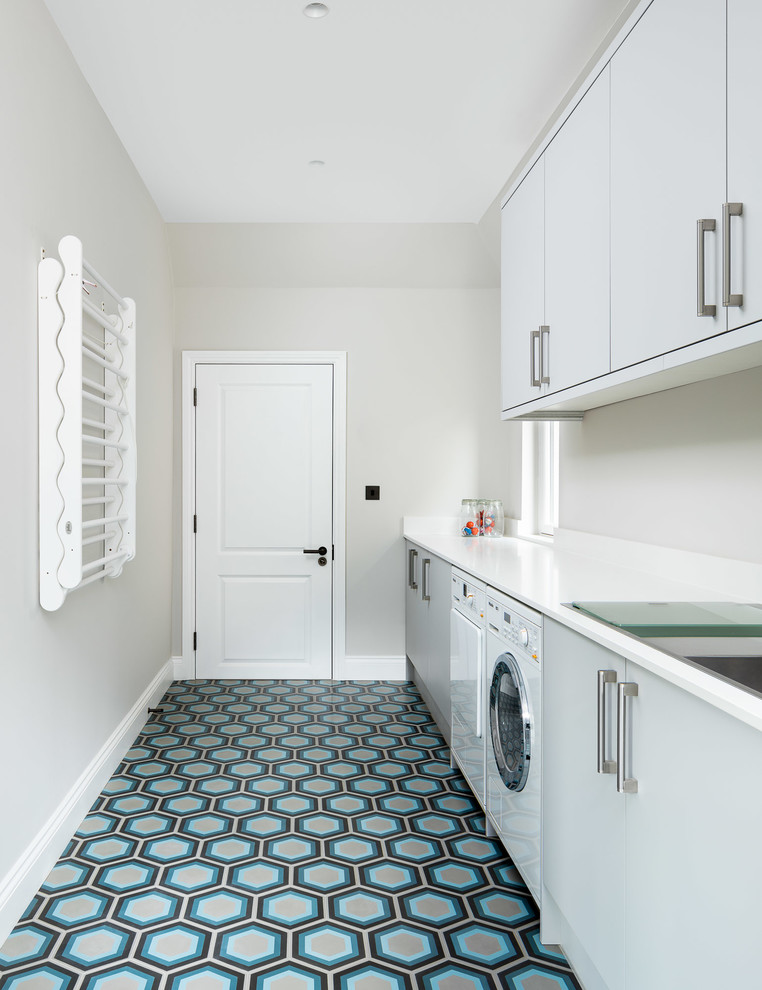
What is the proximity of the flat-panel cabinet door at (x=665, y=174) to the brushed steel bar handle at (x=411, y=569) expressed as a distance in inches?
87.4

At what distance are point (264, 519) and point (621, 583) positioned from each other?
8.43 feet

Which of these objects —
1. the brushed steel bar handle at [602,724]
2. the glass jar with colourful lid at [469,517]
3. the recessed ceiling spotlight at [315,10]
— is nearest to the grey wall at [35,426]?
the recessed ceiling spotlight at [315,10]

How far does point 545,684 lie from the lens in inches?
69.2

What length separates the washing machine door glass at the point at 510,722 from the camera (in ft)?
6.21

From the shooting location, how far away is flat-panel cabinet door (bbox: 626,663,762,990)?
961mm

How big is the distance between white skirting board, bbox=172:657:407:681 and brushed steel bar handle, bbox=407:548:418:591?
1.81ft

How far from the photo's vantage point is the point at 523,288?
8.83 feet

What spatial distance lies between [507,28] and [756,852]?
2319 mm

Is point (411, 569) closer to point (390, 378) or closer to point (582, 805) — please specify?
point (390, 378)

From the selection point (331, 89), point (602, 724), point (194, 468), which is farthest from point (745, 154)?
point (194, 468)

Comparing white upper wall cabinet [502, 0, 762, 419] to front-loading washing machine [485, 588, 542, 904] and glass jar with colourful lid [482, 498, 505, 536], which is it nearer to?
front-loading washing machine [485, 588, 542, 904]

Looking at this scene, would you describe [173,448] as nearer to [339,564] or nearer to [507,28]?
[339,564]

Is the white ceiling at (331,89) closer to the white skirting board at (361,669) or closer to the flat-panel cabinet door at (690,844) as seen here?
the flat-panel cabinet door at (690,844)

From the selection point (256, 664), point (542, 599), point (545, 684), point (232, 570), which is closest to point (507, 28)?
point (542, 599)
